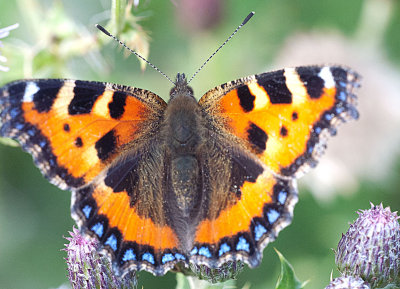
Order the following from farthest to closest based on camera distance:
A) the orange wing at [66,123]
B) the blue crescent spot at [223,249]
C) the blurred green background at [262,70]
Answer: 1. the blurred green background at [262,70]
2. the blue crescent spot at [223,249]
3. the orange wing at [66,123]

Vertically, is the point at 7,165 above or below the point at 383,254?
above

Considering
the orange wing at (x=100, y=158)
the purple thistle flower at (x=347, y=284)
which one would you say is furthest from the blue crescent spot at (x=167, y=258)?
the purple thistle flower at (x=347, y=284)

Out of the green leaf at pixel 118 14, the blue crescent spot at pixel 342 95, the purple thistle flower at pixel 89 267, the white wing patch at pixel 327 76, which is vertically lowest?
the purple thistle flower at pixel 89 267

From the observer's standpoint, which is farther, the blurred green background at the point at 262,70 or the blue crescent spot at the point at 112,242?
the blurred green background at the point at 262,70

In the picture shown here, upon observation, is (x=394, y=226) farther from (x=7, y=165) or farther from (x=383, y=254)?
(x=7, y=165)

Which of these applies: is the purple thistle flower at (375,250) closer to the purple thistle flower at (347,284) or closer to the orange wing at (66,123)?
the purple thistle flower at (347,284)

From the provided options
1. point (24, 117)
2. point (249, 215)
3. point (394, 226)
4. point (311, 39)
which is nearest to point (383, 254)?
point (394, 226)

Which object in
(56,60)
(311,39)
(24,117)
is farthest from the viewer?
(311,39)
